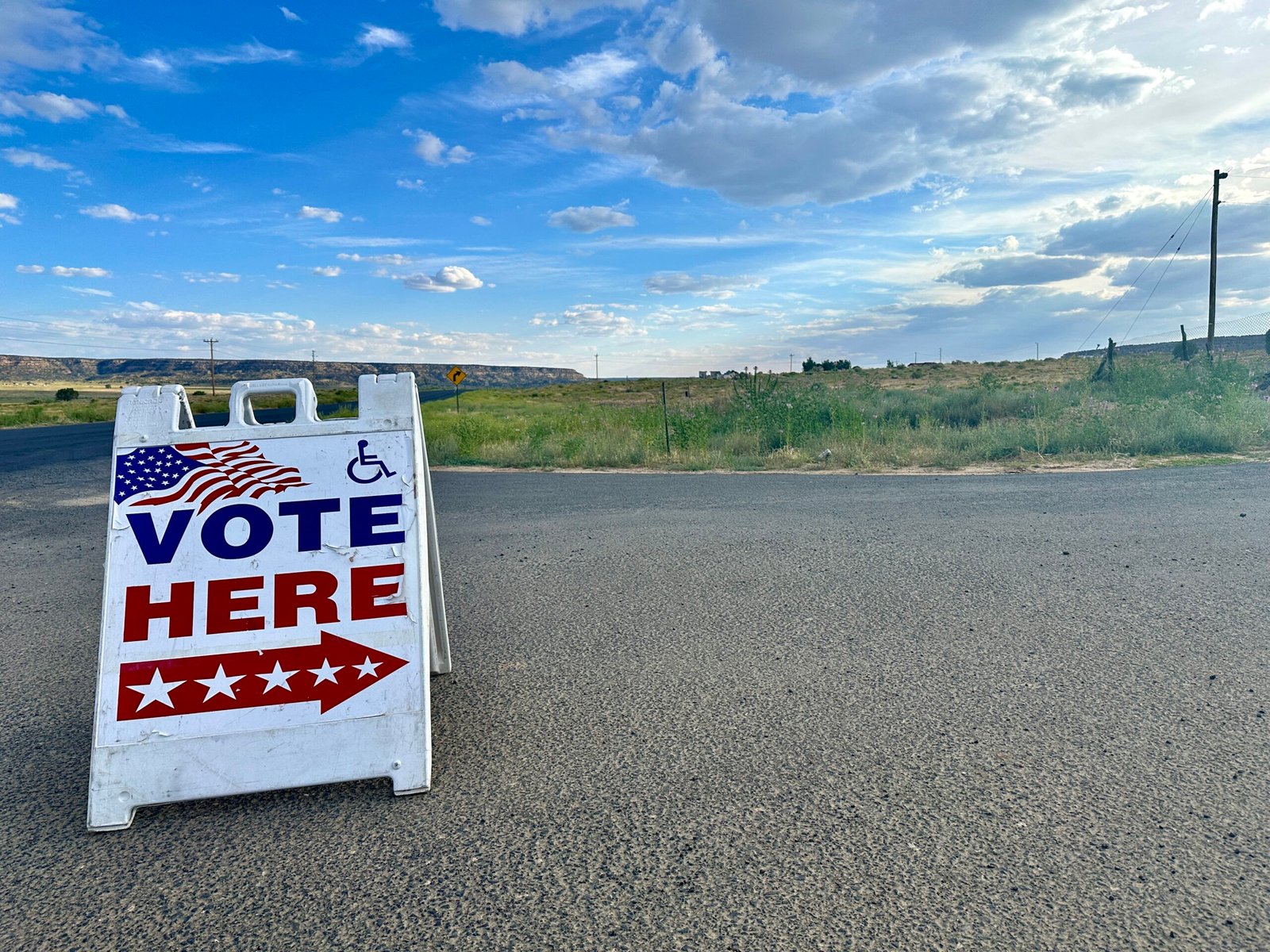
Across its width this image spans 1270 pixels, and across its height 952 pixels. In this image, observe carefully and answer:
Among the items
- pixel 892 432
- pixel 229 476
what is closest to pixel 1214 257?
pixel 892 432

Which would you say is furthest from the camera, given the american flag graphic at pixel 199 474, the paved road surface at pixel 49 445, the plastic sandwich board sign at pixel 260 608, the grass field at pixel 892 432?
the paved road surface at pixel 49 445

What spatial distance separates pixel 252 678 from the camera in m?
3.08

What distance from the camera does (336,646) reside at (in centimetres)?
316

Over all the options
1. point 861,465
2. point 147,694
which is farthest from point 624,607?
point 861,465

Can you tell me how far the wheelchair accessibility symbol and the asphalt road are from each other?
1138 mm

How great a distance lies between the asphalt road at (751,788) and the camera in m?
2.33

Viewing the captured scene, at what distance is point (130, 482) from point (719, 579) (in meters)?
3.91

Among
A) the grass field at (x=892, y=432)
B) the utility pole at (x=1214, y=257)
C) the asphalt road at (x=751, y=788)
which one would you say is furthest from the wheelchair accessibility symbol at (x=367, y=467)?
the utility pole at (x=1214, y=257)

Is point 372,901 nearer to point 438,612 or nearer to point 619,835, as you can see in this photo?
point 619,835

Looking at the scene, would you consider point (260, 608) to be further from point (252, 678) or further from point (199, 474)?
point (199, 474)

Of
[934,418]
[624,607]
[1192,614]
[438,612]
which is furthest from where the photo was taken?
[934,418]

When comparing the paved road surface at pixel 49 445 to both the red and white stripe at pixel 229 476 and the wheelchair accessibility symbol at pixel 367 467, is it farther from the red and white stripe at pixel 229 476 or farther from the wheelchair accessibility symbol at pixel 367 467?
the wheelchair accessibility symbol at pixel 367 467

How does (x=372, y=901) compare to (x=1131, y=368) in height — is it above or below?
→ below

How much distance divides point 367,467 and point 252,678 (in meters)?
0.90
